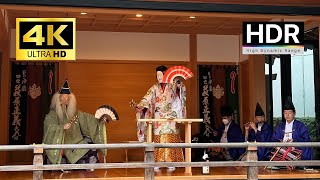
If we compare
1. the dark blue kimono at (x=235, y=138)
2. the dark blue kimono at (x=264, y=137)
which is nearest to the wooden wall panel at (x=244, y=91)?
the dark blue kimono at (x=235, y=138)

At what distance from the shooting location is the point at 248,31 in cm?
746

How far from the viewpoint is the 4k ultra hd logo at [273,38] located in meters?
7.23

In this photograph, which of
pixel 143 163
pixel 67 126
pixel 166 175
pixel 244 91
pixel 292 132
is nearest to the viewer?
pixel 143 163

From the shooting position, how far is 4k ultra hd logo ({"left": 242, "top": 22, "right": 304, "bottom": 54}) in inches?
285

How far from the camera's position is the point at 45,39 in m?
6.69

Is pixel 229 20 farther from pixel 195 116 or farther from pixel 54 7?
pixel 54 7

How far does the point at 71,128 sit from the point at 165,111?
1471 millimetres

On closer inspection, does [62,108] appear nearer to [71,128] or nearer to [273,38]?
[71,128]

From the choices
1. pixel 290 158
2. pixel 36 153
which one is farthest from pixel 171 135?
pixel 36 153

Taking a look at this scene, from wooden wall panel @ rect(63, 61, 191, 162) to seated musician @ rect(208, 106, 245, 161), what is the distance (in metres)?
1.63

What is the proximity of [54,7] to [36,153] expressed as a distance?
2008 millimetres

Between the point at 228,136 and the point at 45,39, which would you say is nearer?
the point at 45,39

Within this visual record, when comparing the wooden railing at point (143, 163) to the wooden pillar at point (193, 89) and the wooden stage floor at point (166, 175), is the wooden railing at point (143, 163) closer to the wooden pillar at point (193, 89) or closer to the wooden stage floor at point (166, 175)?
the wooden stage floor at point (166, 175)

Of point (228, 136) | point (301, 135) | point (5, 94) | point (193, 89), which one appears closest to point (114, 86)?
point (193, 89)
